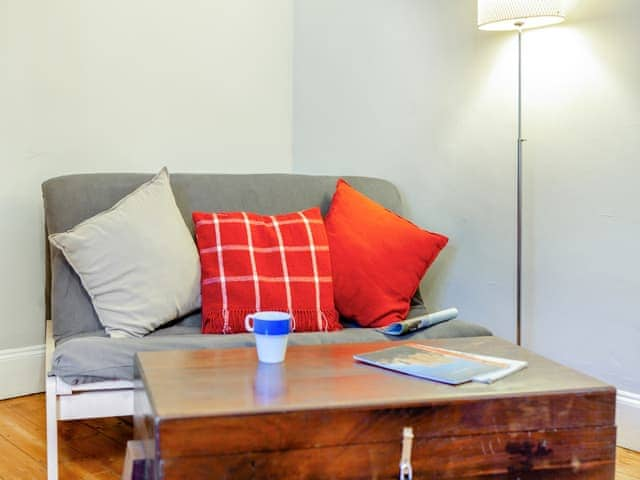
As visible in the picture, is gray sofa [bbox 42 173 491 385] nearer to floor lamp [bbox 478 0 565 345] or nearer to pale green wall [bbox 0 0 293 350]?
pale green wall [bbox 0 0 293 350]

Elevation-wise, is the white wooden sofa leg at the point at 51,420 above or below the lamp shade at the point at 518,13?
below

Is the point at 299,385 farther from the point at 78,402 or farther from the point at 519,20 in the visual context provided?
the point at 519,20

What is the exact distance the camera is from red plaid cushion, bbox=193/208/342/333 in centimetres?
222

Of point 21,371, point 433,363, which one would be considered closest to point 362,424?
point 433,363

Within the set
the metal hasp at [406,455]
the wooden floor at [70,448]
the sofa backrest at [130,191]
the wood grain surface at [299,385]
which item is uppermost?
the sofa backrest at [130,191]

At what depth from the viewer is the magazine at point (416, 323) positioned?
2111 mm

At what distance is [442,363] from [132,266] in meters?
1.01

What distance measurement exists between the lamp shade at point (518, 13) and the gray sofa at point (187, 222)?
66 centimetres

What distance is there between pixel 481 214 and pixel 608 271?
→ 1.71 feet

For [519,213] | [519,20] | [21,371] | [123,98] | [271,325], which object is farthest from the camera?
[123,98]

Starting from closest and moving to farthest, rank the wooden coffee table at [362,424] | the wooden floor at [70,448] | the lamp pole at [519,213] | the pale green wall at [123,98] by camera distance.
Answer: the wooden coffee table at [362,424], the wooden floor at [70,448], the lamp pole at [519,213], the pale green wall at [123,98]

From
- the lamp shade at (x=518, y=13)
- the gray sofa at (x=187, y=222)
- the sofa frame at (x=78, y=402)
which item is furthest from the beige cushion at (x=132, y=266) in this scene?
the lamp shade at (x=518, y=13)

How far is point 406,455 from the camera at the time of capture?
130cm

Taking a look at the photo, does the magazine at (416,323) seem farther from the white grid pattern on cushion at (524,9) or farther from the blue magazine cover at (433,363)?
the white grid pattern on cushion at (524,9)
